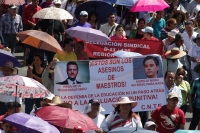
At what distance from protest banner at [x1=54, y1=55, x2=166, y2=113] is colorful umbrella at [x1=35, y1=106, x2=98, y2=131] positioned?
74.5 inches

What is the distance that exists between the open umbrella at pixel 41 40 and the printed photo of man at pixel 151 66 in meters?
1.67

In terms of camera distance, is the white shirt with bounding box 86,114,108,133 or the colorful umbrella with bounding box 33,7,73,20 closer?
the white shirt with bounding box 86,114,108,133

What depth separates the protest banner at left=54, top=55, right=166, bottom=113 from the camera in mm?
15680

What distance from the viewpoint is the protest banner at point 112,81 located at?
15.7 meters

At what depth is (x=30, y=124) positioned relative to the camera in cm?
1258

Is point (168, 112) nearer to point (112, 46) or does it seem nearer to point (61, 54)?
point (61, 54)

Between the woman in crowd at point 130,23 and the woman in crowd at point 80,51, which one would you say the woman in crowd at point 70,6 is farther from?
the woman in crowd at point 80,51

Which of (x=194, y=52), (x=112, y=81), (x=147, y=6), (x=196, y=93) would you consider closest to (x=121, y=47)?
(x=194, y=52)

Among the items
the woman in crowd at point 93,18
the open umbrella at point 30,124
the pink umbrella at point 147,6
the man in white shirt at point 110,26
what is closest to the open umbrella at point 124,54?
the man in white shirt at point 110,26

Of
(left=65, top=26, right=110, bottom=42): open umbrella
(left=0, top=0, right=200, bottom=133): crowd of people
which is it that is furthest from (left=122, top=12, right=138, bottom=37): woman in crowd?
(left=65, top=26, right=110, bottom=42): open umbrella

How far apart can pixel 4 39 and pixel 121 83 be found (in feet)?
20.5

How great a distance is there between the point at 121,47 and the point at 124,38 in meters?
0.86

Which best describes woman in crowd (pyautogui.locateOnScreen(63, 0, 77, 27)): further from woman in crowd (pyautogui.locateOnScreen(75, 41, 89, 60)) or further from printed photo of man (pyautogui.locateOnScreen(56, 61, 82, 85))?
printed photo of man (pyautogui.locateOnScreen(56, 61, 82, 85))

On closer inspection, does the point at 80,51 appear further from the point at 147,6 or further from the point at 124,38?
the point at 147,6
